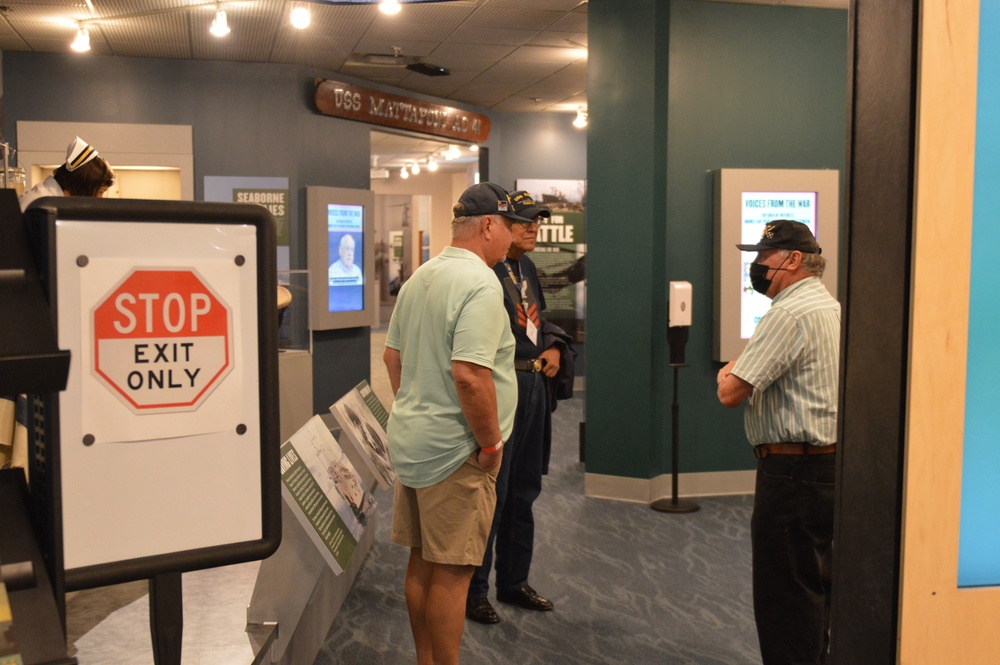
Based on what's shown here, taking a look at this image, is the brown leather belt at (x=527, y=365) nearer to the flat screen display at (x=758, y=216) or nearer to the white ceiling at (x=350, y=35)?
the flat screen display at (x=758, y=216)

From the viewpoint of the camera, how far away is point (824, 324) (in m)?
2.69

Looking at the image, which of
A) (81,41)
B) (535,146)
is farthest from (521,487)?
(535,146)

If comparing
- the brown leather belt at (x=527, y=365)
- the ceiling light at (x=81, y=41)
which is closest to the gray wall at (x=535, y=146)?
the ceiling light at (x=81, y=41)

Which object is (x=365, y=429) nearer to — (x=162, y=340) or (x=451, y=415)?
(x=451, y=415)

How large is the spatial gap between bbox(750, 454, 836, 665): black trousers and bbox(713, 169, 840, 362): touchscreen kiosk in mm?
2873

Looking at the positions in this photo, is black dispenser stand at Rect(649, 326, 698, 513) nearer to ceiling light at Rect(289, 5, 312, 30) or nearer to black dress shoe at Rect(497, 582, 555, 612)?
black dress shoe at Rect(497, 582, 555, 612)

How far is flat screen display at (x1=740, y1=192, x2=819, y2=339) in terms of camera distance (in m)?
5.59

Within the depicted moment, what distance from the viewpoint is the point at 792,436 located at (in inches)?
107

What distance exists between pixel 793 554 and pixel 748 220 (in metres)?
3.23

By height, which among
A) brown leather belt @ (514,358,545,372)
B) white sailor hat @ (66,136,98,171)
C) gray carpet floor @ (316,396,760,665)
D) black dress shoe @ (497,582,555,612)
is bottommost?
gray carpet floor @ (316,396,760,665)

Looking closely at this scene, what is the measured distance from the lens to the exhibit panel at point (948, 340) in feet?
3.10

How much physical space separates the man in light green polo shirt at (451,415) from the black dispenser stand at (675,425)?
264cm

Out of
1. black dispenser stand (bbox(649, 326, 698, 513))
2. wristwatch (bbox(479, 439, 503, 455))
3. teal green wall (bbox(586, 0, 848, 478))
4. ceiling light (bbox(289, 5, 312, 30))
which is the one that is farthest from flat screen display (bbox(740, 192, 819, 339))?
wristwatch (bbox(479, 439, 503, 455))

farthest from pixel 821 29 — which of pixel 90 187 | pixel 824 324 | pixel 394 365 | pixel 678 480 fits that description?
pixel 90 187
